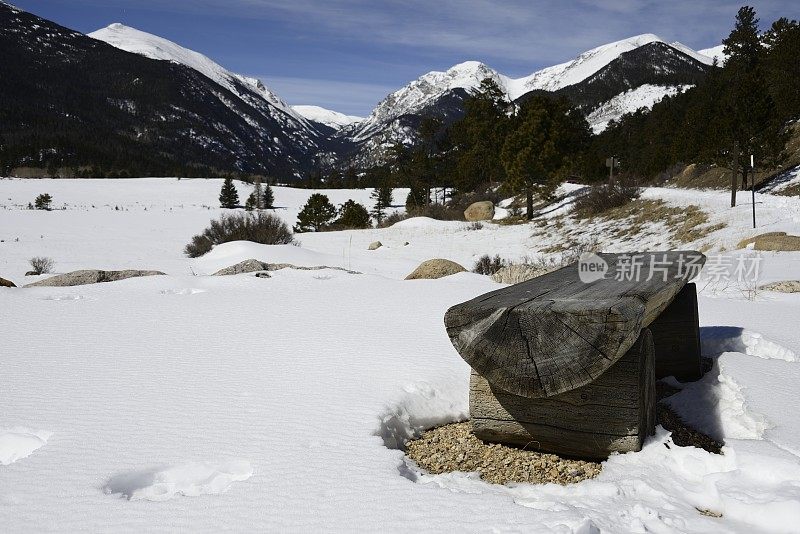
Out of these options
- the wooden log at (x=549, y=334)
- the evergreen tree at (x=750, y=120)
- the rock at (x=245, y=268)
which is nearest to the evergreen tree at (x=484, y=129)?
the evergreen tree at (x=750, y=120)

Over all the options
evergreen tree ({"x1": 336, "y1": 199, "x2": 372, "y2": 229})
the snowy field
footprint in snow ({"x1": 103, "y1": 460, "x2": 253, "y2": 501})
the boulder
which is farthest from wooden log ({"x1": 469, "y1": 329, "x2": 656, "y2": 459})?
evergreen tree ({"x1": 336, "y1": 199, "x2": 372, "y2": 229})

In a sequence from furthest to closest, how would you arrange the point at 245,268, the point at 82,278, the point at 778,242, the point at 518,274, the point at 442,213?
the point at 442,213 < the point at 778,242 < the point at 245,268 < the point at 518,274 < the point at 82,278

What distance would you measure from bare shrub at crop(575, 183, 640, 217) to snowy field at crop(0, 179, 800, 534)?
1702 cm

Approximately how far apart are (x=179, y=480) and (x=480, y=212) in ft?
95.0

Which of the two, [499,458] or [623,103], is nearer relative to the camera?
[499,458]

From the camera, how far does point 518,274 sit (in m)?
8.80

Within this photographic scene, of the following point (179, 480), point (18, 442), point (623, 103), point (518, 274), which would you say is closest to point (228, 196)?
point (518, 274)

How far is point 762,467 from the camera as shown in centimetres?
229

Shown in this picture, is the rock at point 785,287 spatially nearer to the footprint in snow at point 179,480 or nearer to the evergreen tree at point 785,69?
the footprint in snow at point 179,480

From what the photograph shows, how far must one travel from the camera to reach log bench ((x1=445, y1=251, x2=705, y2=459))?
2.18 meters

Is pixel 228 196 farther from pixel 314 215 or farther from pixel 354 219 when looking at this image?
pixel 354 219

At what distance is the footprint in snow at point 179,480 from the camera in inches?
88.7

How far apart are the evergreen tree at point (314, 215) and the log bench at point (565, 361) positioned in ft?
109

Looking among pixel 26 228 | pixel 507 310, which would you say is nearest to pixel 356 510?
pixel 507 310
